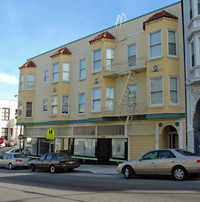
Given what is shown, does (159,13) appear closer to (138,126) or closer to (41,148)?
(138,126)

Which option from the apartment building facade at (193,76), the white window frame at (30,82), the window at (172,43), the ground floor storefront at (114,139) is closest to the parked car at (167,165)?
the apartment building facade at (193,76)

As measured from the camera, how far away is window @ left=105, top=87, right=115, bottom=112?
21448 mm

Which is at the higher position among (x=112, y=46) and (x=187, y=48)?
(x=112, y=46)

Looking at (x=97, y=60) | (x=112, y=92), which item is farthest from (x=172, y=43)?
(x=97, y=60)

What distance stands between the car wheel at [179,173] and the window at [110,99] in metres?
9.86

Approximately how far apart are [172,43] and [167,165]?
368 inches

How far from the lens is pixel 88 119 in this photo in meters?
23.2

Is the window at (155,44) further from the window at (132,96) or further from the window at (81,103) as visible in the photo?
the window at (81,103)

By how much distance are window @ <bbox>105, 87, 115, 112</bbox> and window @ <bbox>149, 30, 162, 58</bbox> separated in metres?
4.61

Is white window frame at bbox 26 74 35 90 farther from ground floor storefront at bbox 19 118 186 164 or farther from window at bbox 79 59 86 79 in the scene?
window at bbox 79 59 86 79

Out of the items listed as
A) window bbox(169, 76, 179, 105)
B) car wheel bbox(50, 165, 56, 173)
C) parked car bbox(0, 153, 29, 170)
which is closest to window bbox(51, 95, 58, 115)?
parked car bbox(0, 153, 29, 170)

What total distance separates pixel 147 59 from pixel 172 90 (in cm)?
280

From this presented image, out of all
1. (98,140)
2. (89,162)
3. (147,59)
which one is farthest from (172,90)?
(89,162)

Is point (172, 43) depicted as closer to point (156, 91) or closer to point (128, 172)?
point (156, 91)
